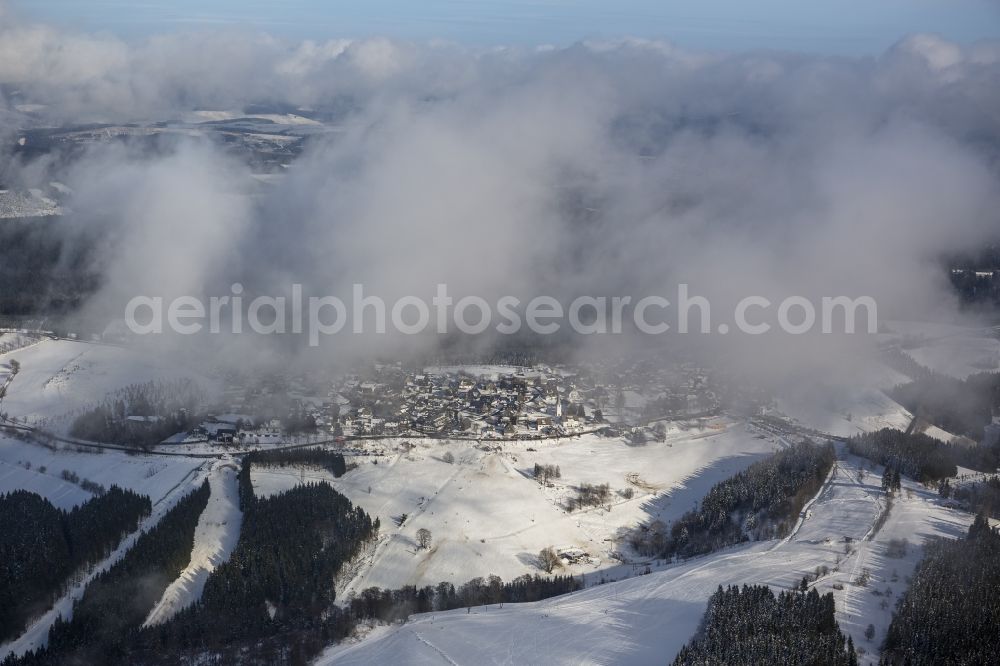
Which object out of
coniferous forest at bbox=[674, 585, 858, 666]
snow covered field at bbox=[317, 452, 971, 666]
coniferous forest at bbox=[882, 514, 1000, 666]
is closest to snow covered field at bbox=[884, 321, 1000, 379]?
snow covered field at bbox=[317, 452, 971, 666]

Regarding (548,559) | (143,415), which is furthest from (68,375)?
(548,559)

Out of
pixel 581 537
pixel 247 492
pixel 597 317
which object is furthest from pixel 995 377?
pixel 247 492

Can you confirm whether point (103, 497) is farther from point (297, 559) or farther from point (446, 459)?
point (446, 459)

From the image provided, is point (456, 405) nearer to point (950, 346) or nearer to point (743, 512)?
point (743, 512)

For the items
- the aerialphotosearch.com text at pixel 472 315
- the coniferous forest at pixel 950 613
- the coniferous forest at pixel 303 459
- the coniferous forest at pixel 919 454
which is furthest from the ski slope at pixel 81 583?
the coniferous forest at pixel 919 454

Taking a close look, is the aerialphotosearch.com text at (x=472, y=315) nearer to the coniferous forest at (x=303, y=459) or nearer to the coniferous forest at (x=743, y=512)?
the coniferous forest at (x=303, y=459)

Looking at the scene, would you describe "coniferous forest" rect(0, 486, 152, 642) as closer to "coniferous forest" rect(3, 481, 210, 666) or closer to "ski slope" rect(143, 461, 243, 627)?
"coniferous forest" rect(3, 481, 210, 666)
